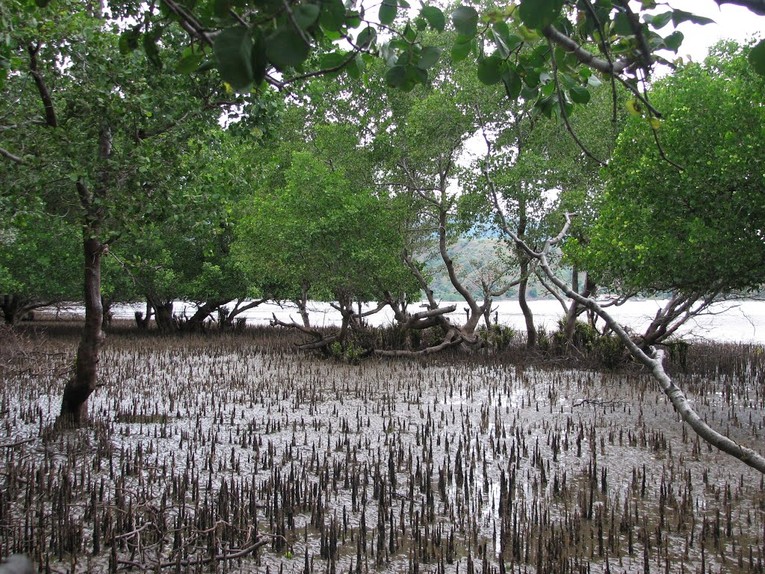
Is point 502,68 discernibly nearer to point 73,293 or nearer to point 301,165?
point 301,165

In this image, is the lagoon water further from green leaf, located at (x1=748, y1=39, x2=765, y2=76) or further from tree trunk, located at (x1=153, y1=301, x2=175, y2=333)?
green leaf, located at (x1=748, y1=39, x2=765, y2=76)

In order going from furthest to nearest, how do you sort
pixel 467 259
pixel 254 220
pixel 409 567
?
1. pixel 467 259
2. pixel 254 220
3. pixel 409 567

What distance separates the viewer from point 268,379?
38.8 feet

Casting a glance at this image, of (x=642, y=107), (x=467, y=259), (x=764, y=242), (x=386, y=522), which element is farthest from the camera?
(x=467, y=259)

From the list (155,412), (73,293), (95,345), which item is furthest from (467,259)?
(95,345)

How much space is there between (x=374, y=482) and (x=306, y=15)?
488 centimetres

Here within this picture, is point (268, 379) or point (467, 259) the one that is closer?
point (268, 379)

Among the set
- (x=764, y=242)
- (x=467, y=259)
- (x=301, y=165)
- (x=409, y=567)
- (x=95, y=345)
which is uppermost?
(x=301, y=165)

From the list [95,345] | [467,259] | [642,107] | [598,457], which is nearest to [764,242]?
[598,457]

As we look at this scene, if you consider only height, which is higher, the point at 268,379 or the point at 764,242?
the point at 764,242

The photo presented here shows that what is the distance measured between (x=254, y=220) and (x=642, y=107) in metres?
14.5

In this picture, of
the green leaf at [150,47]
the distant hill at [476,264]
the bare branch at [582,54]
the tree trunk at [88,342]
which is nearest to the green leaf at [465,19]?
the bare branch at [582,54]

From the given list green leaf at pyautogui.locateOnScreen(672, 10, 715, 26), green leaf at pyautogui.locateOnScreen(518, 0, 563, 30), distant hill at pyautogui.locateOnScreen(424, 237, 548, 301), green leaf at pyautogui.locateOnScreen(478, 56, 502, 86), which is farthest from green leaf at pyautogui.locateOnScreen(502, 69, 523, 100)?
distant hill at pyautogui.locateOnScreen(424, 237, 548, 301)

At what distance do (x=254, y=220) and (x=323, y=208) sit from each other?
231 centimetres
